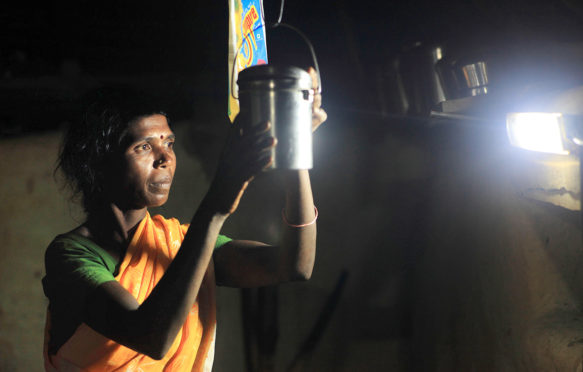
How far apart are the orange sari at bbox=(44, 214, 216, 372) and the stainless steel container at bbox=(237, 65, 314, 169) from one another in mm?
911

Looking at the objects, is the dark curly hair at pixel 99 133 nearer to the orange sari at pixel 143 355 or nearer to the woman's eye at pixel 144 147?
the woman's eye at pixel 144 147

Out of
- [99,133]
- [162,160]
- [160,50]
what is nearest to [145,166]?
[162,160]

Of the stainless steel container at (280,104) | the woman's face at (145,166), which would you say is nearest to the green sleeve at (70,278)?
the woman's face at (145,166)

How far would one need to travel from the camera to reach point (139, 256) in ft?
6.41

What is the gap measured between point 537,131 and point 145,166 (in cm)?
147

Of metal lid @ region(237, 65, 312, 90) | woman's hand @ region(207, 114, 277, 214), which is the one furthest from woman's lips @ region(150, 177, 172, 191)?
metal lid @ region(237, 65, 312, 90)

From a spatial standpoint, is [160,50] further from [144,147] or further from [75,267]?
[75,267]

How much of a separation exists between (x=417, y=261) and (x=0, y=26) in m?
3.22

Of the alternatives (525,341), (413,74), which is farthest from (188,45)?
(525,341)

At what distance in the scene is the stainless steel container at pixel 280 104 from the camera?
130 cm

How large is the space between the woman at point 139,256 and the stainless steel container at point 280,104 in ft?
0.32

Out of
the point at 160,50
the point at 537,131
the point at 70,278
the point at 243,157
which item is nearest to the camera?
the point at 243,157

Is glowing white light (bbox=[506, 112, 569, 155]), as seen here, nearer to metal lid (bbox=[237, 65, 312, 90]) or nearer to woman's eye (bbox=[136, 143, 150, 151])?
metal lid (bbox=[237, 65, 312, 90])

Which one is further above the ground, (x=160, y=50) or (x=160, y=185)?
(x=160, y=50)
